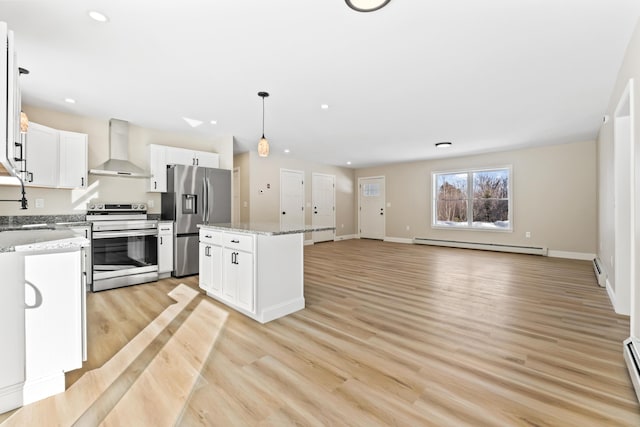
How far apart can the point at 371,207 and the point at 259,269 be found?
695cm

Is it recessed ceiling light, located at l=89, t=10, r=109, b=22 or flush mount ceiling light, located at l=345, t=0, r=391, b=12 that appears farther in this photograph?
recessed ceiling light, located at l=89, t=10, r=109, b=22

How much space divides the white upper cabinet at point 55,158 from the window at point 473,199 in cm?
753

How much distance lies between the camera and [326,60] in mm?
2652

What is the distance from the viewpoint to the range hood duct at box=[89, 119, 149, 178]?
13.6 feet

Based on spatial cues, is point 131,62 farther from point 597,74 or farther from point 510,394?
point 597,74

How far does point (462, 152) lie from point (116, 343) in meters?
7.18

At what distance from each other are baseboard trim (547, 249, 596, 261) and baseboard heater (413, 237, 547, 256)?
145 millimetres

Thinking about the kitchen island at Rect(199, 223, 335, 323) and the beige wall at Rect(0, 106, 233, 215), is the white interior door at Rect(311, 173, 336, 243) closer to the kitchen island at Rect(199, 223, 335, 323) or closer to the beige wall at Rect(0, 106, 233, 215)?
the beige wall at Rect(0, 106, 233, 215)

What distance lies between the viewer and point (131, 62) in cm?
266

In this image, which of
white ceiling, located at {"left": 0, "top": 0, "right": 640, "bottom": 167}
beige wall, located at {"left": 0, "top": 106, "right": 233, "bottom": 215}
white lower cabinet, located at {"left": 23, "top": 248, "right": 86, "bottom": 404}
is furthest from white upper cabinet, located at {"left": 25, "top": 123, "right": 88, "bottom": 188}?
white lower cabinet, located at {"left": 23, "top": 248, "right": 86, "bottom": 404}

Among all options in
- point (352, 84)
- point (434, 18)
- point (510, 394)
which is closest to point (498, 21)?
point (434, 18)

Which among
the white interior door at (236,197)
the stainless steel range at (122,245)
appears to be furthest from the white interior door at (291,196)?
the stainless steel range at (122,245)

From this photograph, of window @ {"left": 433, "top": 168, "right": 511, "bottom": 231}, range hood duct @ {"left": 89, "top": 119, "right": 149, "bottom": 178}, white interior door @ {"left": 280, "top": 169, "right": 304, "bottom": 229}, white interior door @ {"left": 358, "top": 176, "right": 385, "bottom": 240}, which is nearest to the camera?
range hood duct @ {"left": 89, "top": 119, "right": 149, "bottom": 178}

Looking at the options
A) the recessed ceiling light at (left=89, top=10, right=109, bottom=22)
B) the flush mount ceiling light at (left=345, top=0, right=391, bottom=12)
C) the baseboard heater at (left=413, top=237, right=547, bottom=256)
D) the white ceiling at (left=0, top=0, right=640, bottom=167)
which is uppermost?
the white ceiling at (left=0, top=0, right=640, bottom=167)
